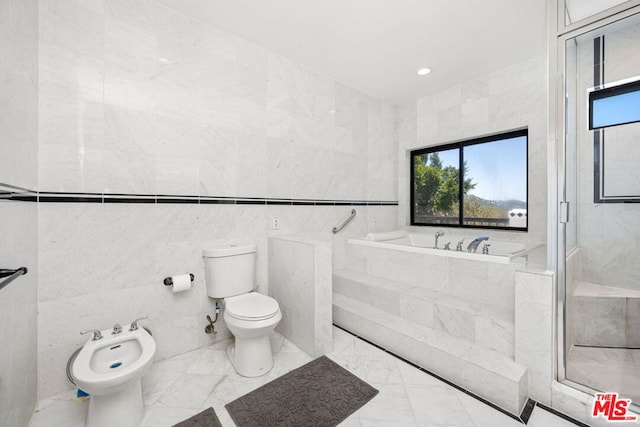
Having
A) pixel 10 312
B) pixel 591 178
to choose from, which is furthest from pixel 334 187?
pixel 10 312

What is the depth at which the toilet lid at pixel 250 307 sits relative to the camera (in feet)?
5.80

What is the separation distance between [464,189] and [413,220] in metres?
0.76

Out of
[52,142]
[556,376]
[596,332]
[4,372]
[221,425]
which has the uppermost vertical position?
[52,142]

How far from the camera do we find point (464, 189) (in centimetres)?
331

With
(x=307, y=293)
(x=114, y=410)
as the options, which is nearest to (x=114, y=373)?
(x=114, y=410)

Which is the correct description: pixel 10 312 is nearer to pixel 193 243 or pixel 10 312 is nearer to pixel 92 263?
pixel 92 263

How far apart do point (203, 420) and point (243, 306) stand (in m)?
Result: 0.65

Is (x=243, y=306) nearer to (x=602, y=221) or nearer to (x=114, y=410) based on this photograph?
(x=114, y=410)

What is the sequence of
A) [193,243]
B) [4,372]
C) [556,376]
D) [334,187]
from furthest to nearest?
[334,187], [193,243], [556,376], [4,372]

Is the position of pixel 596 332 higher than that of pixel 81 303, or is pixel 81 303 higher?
pixel 81 303

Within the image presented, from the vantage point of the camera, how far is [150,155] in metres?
1.89

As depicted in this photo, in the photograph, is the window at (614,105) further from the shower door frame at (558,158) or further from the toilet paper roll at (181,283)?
the toilet paper roll at (181,283)

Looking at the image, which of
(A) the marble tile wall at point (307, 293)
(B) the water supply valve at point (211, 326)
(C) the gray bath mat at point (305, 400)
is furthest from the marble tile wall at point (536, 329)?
(B) the water supply valve at point (211, 326)

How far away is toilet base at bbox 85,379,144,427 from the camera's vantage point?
1.31 metres
